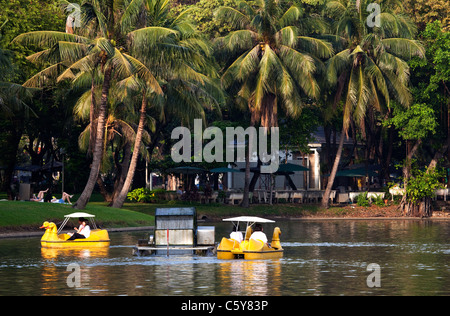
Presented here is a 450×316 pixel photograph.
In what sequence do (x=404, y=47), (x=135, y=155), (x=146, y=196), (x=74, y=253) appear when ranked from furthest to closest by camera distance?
(x=146, y=196) → (x=404, y=47) → (x=135, y=155) → (x=74, y=253)

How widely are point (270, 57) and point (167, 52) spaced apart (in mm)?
12071

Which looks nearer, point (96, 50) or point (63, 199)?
point (96, 50)

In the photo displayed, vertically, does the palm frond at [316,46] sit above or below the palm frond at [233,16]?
below

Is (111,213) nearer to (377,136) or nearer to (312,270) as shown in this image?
(312,270)

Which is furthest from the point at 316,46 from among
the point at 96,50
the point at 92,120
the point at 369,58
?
the point at 96,50

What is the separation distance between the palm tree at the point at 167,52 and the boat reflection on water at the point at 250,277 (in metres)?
17.5

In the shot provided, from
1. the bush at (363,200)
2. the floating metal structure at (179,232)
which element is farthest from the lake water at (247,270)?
the bush at (363,200)

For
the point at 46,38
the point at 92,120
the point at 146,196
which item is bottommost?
the point at 146,196

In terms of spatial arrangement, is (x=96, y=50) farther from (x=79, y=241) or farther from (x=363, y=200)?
(x=363, y=200)

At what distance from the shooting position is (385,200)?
59.3m

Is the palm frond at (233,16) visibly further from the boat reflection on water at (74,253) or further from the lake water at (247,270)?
the boat reflection on water at (74,253)

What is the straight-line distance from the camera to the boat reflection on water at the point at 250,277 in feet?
64.0

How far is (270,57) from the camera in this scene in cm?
5269

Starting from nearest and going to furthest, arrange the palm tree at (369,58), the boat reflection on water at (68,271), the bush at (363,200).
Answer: the boat reflection on water at (68,271) < the palm tree at (369,58) < the bush at (363,200)
